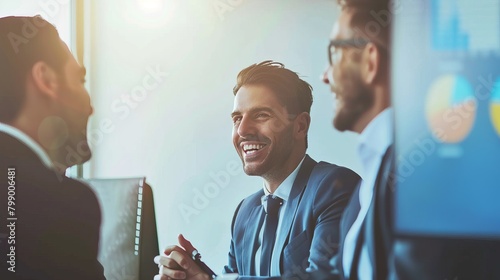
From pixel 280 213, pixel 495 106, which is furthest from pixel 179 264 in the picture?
pixel 495 106

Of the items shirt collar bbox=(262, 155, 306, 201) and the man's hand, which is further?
the man's hand

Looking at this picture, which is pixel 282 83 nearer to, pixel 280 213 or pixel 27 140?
pixel 280 213

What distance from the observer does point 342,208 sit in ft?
6.66

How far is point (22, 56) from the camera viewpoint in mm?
2428

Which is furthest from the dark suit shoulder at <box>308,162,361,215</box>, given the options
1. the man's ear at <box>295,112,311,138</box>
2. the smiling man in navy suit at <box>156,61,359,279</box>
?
the man's ear at <box>295,112,311,138</box>

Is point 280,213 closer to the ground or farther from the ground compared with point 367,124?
closer to the ground

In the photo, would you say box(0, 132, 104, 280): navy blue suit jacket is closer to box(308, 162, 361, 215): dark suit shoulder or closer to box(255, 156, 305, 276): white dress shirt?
box(255, 156, 305, 276): white dress shirt

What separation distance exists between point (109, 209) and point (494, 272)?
4.28ft

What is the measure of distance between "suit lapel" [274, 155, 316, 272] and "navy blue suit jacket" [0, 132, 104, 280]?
0.70 meters

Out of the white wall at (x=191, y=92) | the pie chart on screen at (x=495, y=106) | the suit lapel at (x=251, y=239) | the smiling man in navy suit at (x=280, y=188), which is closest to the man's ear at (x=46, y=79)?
the white wall at (x=191, y=92)

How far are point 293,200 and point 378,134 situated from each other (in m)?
0.34

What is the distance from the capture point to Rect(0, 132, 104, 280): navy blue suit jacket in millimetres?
2365

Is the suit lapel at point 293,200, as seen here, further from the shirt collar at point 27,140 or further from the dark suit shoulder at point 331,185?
the shirt collar at point 27,140

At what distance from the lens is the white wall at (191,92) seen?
2113mm
